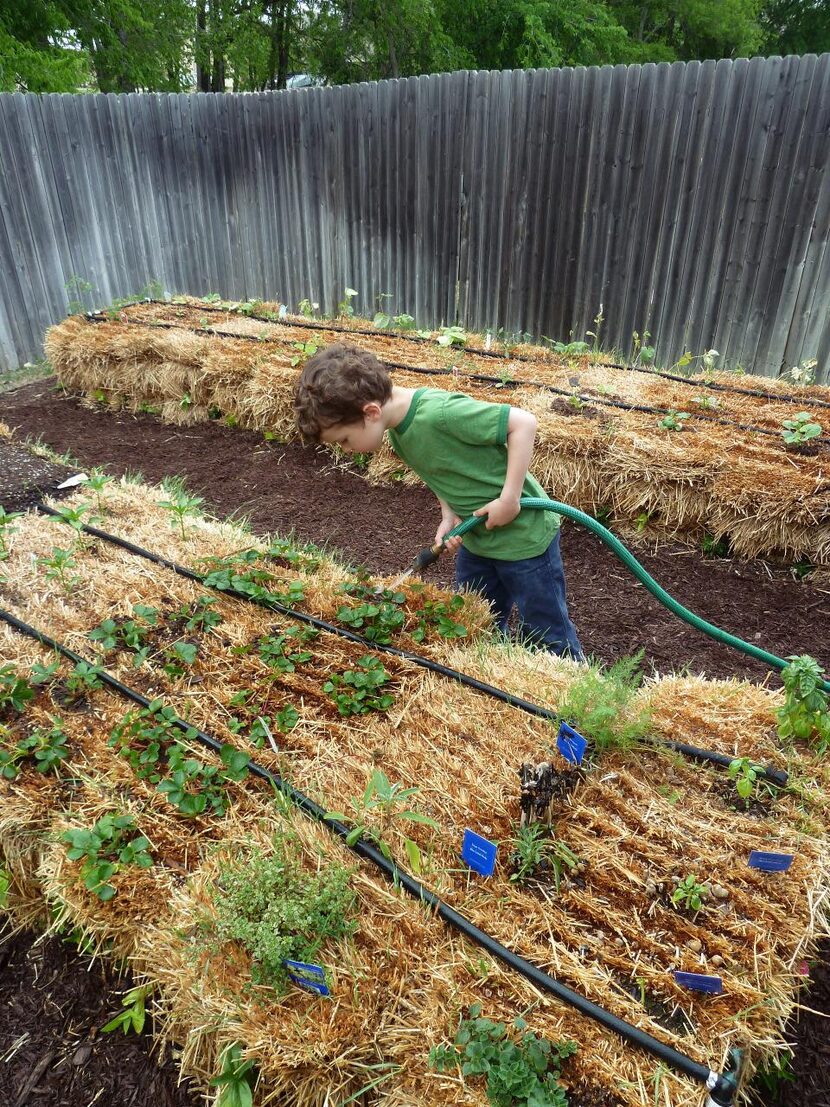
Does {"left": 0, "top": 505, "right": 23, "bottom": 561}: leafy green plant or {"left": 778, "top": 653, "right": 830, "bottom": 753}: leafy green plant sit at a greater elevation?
{"left": 778, "top": 653, "right": 830, "bottom": 753}: leafy green plant

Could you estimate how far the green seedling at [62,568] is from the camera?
2.83 meters

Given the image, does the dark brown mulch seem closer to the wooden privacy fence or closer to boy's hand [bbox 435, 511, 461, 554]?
boy's hand [bbox 435, 511, 461, 554]

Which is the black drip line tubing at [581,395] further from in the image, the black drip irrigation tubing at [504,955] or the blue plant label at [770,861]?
the black drip irrigation tubing at [504,955]

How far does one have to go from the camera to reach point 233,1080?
1356 millimetres

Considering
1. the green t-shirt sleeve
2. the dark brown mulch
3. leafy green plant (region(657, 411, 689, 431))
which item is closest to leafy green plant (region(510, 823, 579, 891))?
the dark brown mulch

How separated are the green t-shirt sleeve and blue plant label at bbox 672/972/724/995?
1.57 metres

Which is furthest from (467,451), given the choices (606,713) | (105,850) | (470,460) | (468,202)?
(468,202)

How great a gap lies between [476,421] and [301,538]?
2241 mm

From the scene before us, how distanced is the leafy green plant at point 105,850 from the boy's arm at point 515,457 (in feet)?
4.74

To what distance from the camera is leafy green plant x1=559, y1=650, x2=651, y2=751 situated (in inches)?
75.2

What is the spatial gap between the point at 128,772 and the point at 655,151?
258 inches

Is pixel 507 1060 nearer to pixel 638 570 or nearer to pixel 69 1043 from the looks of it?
pixel 69 1043

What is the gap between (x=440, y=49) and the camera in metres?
12.0

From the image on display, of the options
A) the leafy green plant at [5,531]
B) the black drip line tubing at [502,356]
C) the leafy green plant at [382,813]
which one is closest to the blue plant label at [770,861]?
the leafy green plant at [382,813]
